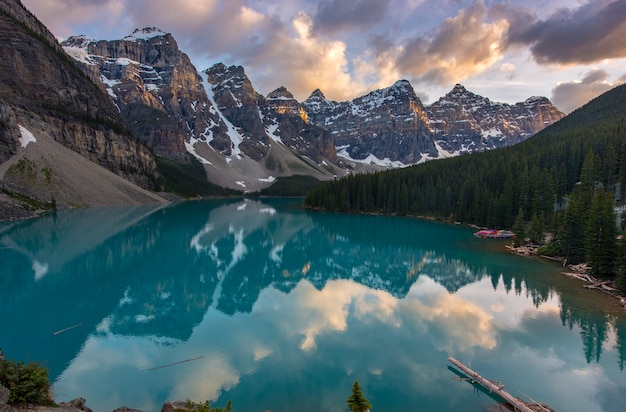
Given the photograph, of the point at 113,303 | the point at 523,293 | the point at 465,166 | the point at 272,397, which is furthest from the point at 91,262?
the point at 465,166

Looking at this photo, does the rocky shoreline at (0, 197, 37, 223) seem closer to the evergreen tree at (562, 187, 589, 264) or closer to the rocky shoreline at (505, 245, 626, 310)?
the rocky shoreline at (505, 245, 626, 310)

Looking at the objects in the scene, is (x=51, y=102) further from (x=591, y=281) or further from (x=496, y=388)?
(x=496, y=388)

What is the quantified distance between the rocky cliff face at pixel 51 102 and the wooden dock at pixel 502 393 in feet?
333

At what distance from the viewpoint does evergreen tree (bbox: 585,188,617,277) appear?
3118cm

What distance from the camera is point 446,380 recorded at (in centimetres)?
1567

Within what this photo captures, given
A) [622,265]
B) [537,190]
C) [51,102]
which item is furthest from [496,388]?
[51,102]

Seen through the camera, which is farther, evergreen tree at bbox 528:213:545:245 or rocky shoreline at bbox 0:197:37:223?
rocky shoreline at bbox 0:197:37:223

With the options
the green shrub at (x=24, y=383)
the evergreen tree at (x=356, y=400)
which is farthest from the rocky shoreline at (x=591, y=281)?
the green shrub at (x=24, y=383)

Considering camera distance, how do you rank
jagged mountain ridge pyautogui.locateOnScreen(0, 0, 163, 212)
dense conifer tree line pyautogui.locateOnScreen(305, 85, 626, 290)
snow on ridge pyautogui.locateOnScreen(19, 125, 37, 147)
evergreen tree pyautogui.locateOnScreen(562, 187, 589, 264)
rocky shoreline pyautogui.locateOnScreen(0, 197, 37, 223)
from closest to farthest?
1. dense conifer tree line pyautogui.locateOnScreen(305, 85, 626, 290)
2. evergreen tree pyautogui.locateOnScreen(562, 187, 589, 264)
3. rocky shoreline pyautogui.locateOnScreen(0, 197, 37, 223)
4. jagged mountain ridge pyautogui.locateOnScreen(0, 0, 163, 212)
5. snow on ridge pyautogui.locateOnScreen(19, 125, 37, 147)

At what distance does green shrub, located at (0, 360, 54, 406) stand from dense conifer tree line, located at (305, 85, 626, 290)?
1324 inches

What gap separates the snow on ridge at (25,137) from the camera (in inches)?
3534

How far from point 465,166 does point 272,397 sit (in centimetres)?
9257

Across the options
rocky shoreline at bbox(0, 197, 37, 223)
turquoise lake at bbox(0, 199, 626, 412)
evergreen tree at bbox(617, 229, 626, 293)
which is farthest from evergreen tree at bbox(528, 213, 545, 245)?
rocky shoreline at bbox(0, 197, 37, 223)

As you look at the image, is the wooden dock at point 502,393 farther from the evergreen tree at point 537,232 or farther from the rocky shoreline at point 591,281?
the evergreen tree at point 537,232
